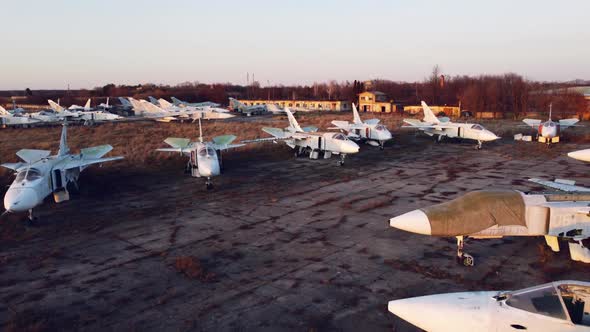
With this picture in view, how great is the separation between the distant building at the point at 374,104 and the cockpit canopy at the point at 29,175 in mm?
76332

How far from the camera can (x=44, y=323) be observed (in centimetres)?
947

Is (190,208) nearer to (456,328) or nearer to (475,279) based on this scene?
(475,279)

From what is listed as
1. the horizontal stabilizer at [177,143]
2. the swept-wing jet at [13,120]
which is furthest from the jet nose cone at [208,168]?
the swept-wing jet at [13,120]

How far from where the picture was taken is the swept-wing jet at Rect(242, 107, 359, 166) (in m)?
29.3

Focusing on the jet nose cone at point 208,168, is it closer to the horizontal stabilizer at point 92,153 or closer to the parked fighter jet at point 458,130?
the horizontal stabilizer at point 92,153

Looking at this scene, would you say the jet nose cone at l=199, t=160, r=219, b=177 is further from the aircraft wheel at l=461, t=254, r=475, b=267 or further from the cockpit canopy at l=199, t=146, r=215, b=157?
the aircraft wheel at l=461, t=254, r=475, b=267

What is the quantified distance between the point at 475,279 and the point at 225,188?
49.1ft

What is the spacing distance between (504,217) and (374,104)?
80.1m

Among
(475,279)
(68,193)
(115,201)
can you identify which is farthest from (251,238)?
(68,193)

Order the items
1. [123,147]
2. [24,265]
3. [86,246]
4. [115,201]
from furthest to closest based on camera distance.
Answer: [123,147]
[115,201]
[86,246]
[24,265]

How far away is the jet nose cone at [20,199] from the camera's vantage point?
15.6 metres

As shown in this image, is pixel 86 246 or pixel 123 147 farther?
pixel 123 147

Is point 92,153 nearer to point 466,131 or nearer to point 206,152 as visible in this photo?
point 206,152

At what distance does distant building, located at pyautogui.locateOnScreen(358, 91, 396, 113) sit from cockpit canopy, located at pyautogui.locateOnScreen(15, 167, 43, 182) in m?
76.3
